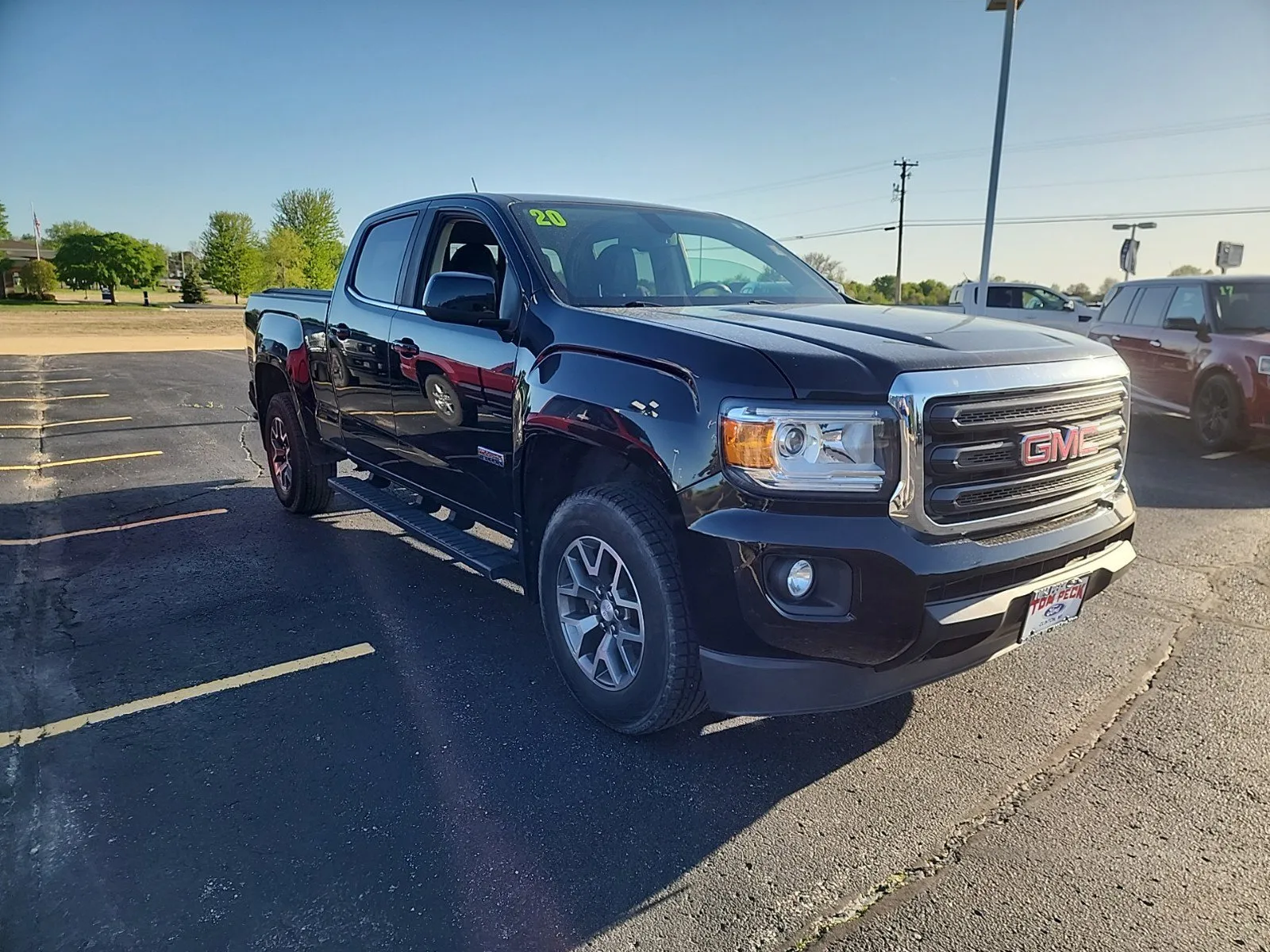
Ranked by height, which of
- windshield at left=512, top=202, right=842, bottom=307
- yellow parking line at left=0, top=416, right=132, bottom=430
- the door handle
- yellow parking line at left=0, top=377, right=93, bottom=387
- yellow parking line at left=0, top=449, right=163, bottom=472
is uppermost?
windshield at left=512, top=202, right=842, bottom=307

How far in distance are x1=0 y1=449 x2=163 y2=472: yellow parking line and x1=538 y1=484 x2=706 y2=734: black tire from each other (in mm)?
7049

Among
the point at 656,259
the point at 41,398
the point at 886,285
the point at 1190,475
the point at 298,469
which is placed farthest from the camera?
the point at 886,285

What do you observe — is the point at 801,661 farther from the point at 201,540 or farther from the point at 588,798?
the point at 201,540

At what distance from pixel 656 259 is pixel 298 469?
340 cm

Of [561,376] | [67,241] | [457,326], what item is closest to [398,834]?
[561,376]

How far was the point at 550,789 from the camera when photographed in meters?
2.85

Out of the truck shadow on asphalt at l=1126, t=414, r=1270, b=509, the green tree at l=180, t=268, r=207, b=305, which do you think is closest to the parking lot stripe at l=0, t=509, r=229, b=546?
the truck shadow on asphalt at l=1126, t=414, r=1270, b=509

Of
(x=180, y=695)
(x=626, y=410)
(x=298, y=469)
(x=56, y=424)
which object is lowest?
(x=180, y=695)

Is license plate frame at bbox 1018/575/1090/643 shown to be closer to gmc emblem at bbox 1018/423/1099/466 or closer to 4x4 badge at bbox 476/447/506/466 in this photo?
gmc emblem at bbox 1018/423/1099/466

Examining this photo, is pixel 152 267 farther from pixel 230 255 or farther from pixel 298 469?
pixel 298 469

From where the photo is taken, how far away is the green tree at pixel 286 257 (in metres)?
75.3

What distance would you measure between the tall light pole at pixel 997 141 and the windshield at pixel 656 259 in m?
15.5

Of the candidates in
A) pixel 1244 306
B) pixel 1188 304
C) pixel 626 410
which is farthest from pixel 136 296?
pixel 626 410

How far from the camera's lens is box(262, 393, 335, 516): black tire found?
5.98 metres
